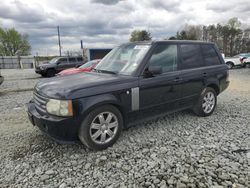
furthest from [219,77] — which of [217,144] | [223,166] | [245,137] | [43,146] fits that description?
[43,146]

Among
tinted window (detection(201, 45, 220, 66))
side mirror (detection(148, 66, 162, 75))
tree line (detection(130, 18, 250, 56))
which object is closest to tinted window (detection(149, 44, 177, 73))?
side mirror (detection(148, 66, 162, 75))

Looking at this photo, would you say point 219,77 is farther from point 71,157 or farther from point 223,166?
point 71,157

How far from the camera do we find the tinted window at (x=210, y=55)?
4.56m

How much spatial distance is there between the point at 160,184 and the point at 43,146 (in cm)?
211

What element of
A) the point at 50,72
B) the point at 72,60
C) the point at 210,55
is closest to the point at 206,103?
the point at 210,55

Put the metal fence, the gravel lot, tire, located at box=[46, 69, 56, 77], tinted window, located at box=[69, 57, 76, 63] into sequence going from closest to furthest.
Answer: the gravel lot
tire, located at box=[46, 69, 56, 77]
tinted window, located at box=[69, 57, 76, 63]
the metal fence

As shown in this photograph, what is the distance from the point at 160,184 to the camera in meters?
2.36

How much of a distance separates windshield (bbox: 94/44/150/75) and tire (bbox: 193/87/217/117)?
1908 millimetres

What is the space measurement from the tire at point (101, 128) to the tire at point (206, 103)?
7.25 feet

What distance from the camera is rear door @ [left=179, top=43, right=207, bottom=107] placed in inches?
160

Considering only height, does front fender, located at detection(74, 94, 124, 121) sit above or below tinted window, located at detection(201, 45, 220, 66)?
below

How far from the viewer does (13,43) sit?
49.9 m

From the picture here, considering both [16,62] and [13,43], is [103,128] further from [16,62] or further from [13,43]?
[13,43]

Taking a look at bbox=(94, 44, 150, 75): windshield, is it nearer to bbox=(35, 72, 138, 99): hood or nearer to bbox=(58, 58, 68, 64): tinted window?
bbox=(35, 72, 138, 99): hood
